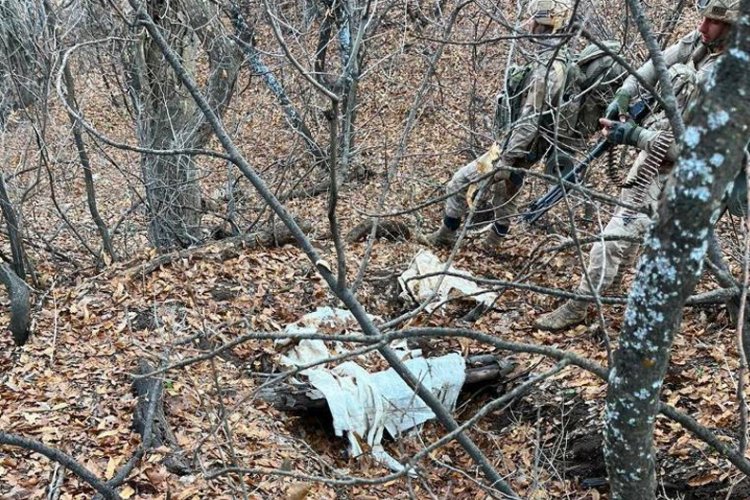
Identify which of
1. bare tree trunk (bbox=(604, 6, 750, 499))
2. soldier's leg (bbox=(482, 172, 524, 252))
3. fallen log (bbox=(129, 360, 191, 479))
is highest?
bare tree trunk (bbox=(604, 6, 750, 499))

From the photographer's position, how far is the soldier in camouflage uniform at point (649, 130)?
3.97 m

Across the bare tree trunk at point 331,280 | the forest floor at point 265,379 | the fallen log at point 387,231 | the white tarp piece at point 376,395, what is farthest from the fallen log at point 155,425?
the fallen log at point 387,231

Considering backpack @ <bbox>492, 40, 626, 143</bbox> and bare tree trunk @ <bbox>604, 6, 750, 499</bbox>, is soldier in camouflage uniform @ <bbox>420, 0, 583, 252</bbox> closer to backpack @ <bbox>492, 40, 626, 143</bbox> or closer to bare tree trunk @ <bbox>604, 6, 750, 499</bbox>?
backpack @ <bbox>492, 40, 626, 143</bbox>

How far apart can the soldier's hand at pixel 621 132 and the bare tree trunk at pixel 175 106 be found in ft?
12.4

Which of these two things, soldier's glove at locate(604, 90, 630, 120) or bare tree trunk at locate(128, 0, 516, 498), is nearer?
bare tree trunk at locate(128, 0, 516, 498)

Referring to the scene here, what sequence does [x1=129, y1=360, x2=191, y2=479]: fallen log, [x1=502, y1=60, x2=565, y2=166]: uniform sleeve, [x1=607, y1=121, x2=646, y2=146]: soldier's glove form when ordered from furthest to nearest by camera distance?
[x1=502, y1=60, x2=565, y2=166]: uniform sleeve → [x1=607, y1=121, x2=646, y2=146]: soldier's glove → [x1=129, y1=360, x2=191, y2=479]: fallen log

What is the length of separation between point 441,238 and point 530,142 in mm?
1318

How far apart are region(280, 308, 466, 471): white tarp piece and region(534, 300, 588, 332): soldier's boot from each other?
0.83 m

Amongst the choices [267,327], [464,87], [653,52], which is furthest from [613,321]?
[464,87]

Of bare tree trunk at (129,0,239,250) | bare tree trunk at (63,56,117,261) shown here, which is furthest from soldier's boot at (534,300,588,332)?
bare tree trunk at (63,56,117,261)

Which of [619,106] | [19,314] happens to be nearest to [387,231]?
[619,106]

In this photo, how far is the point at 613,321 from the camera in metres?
5.19

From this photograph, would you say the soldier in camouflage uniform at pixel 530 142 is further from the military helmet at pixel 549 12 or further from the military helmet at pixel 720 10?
the military helmet at pixel 720 10

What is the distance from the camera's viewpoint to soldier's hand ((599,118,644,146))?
457 cm
